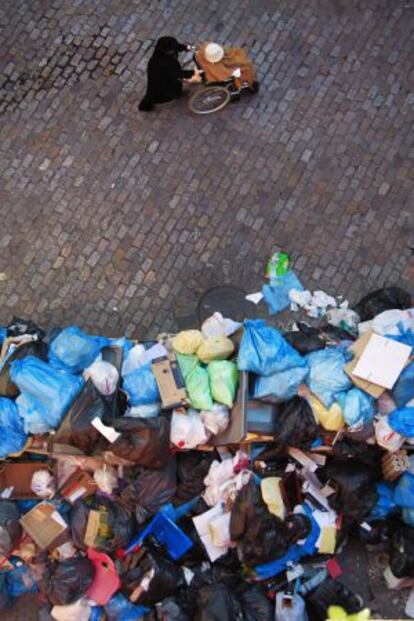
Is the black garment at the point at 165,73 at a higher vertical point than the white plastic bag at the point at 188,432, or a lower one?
higher

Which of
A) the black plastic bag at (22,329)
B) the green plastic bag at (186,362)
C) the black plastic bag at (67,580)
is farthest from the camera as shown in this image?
the black plastic bag at (22,329)

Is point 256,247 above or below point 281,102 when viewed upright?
below

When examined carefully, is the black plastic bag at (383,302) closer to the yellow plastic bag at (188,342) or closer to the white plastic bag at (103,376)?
the yellow plastic bag at (188,342)

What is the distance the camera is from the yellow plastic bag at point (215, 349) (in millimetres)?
5902

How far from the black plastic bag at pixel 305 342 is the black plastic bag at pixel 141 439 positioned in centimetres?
130

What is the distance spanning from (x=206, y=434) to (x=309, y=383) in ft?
3.09

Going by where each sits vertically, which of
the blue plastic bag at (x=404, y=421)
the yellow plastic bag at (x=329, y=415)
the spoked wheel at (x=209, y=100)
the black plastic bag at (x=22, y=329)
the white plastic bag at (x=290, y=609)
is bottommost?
the white plastic bag at (x=290, y=609)

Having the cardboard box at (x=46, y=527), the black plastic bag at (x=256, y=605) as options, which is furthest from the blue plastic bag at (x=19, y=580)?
the black plastic bag at (x=256, y=605)

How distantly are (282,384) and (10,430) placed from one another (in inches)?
91.2

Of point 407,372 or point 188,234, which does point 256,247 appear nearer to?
point 188,234

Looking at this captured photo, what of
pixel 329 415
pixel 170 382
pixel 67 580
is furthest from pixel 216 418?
pixel 67 580

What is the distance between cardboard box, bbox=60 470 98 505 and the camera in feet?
20.4

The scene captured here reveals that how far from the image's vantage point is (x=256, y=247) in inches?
284

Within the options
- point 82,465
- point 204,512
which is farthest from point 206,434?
point 82,465
